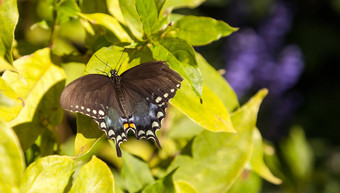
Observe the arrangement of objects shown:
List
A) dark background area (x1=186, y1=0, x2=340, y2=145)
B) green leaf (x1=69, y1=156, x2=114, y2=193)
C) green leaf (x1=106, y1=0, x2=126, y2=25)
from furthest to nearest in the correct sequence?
dark background area (x1=186, y1=0, x2=340, y2=145)
green leaf (x1=106, y1=0, x2=126, y2=25)
green leaf (x1=69, y1=156, x2=114, y2=193)

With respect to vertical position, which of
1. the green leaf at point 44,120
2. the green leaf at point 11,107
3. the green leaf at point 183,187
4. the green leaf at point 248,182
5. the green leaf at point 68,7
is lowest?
the green leaf at point 248,182

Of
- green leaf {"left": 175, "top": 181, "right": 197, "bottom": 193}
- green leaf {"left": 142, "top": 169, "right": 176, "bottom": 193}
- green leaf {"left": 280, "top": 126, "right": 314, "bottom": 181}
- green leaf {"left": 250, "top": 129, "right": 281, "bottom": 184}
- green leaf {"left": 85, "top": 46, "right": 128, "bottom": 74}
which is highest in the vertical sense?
green leaf {"left": 85, "top": 46, "right": 128, "bottom": 74}

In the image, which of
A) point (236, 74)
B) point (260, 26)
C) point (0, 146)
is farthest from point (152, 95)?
point (260, 26)

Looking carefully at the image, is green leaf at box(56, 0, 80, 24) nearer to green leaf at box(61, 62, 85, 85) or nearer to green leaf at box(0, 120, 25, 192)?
green leaf at box(61, 62, 85, 85)

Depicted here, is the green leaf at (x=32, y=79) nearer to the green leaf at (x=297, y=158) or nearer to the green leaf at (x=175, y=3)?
the green leaf at (x=175, y=3)

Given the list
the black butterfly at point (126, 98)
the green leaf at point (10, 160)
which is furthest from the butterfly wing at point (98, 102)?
the green leaf at point (10, 160)

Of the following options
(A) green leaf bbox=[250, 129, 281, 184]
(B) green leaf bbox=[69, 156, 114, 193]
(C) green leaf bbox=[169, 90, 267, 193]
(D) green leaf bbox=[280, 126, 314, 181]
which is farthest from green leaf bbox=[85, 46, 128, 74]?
(D) green leaf bbox=[280, 126, 314, 181]
